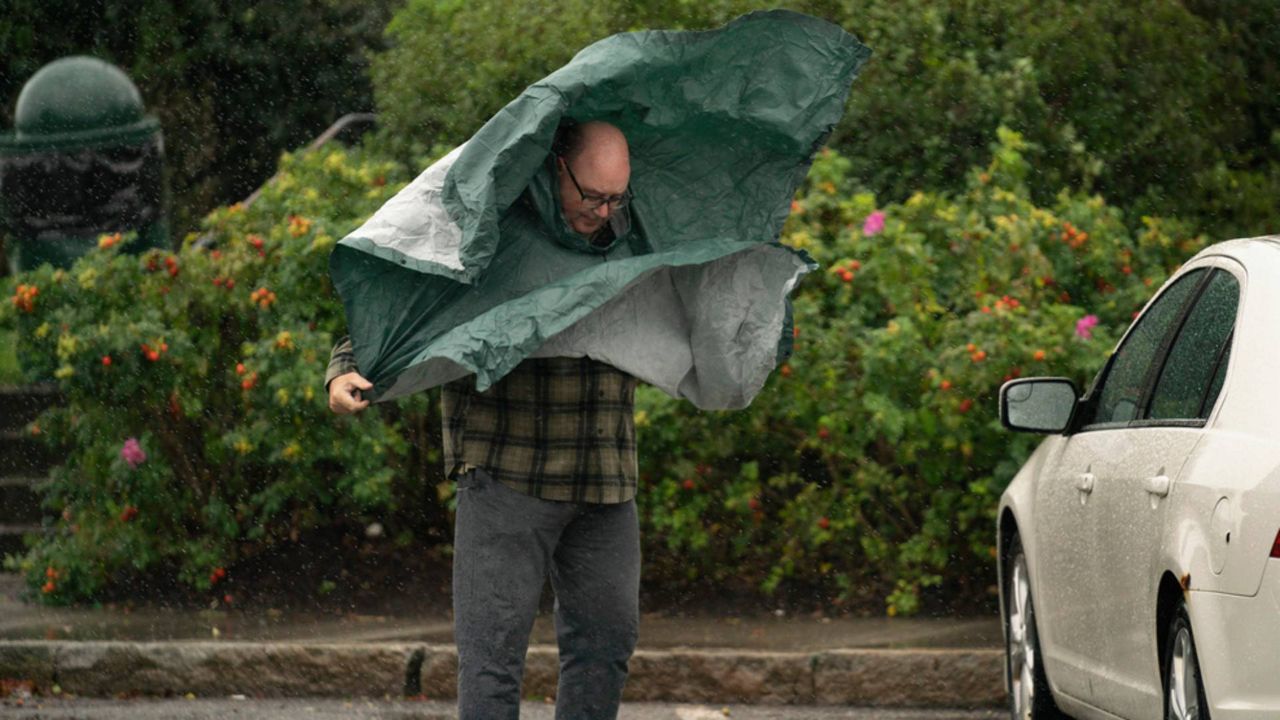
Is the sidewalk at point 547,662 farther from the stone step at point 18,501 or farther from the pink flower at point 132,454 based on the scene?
the stone step at point 18,501

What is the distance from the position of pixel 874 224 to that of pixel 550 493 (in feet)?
14.3

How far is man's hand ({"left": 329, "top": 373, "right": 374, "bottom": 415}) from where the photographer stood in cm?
429

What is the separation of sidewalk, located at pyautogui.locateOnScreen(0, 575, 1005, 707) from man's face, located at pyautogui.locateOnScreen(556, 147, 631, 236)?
313 centimetres

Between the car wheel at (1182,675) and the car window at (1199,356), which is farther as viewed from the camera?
the car window at (1199,356)

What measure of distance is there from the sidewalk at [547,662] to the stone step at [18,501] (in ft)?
8.32

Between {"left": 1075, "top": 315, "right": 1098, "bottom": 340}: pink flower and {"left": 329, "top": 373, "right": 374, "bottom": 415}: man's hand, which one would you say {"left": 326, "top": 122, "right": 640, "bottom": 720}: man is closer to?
{"left": 329, "top": 373, "right": 374, "bottom": 415}: man's hand

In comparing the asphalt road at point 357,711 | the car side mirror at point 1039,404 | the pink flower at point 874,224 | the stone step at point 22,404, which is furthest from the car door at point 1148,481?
the stone step at point 22,404

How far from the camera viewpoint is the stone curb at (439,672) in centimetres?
716

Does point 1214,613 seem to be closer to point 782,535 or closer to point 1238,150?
point 782,535

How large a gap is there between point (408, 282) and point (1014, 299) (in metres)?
4.31

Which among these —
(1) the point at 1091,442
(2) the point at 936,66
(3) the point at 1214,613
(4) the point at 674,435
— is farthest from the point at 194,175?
(3) the point at 1214,613

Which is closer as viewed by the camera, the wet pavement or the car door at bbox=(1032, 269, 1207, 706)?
the car door at bbox=(1032, 269, 1207, 706)

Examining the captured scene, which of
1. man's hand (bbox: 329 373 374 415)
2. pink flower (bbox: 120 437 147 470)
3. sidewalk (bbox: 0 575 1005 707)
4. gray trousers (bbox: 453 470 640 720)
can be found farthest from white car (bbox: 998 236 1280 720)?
pink flower (bbox: 120 437 147 470)

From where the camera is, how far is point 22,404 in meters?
11.0
